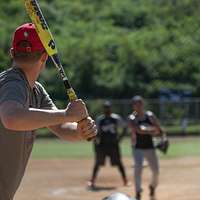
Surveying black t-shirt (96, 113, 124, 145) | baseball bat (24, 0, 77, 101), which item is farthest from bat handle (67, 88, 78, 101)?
black t-shirt (96, 113, 124, 145)

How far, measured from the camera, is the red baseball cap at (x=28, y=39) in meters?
4.07

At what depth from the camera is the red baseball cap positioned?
160 inches

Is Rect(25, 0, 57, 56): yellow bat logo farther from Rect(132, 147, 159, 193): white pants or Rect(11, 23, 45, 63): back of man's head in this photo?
Rect(132, 147, 159, 193): white pants

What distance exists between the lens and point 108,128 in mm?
16344

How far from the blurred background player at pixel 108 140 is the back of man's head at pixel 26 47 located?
39.1ft

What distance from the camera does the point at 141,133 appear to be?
43.4ft

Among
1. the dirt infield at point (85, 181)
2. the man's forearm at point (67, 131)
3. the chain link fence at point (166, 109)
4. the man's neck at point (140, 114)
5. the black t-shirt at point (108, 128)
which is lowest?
the chain link fence at point (166, 109)

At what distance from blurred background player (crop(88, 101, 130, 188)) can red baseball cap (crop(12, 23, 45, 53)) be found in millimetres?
Answer: 11914

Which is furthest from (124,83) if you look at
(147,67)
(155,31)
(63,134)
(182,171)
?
(63,134)

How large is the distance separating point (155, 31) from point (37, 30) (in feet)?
153

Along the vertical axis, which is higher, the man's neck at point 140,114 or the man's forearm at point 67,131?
the man's forearm at point 67,131

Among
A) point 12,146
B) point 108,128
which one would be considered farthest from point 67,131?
point 108,128

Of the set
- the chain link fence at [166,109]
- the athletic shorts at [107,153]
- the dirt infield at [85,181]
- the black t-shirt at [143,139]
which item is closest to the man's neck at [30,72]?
the dirt infield at [85,181]

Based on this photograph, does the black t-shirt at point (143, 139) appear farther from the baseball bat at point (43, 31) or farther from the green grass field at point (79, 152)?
the green grass field at point (79, 152)
